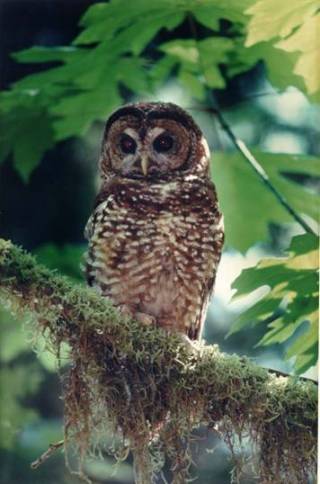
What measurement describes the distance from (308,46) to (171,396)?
1.93ft

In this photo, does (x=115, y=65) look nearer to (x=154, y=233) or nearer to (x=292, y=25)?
(x=154, y=233)

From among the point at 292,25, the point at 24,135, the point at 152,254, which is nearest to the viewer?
the point at 292,25

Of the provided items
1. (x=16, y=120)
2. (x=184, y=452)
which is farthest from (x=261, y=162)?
(x=184, y=452)

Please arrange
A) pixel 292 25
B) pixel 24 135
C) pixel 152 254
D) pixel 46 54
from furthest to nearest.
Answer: pixel 24 135, pixel 46 54, pixel 152 254, pixel 292 25

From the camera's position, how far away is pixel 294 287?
1.46m

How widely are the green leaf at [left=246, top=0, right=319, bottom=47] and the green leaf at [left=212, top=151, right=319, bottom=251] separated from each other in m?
0.40

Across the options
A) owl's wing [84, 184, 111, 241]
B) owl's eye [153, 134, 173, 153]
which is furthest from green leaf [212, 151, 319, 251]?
owl's wing [84, 184, 111, 241]

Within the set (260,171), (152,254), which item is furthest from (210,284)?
(260,171)

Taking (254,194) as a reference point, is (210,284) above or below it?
below

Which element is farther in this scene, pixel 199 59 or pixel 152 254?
pixel 199 59

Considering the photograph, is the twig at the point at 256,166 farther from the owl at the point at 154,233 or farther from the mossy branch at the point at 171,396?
the mossy branch at the point at 171,396

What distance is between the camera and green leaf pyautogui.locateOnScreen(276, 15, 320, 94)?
1383 millimetres

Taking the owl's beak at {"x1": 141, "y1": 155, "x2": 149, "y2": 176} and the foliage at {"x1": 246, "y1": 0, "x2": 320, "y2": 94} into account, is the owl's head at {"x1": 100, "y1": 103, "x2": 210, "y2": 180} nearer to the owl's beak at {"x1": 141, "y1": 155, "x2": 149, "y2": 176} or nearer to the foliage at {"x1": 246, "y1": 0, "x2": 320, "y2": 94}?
the owl's beak at {"x1": 141, "y1": 155, "x2": 149, "y2": 176}

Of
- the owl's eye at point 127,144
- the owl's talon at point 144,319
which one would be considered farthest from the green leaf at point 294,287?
the owl's eye at point 127,144
